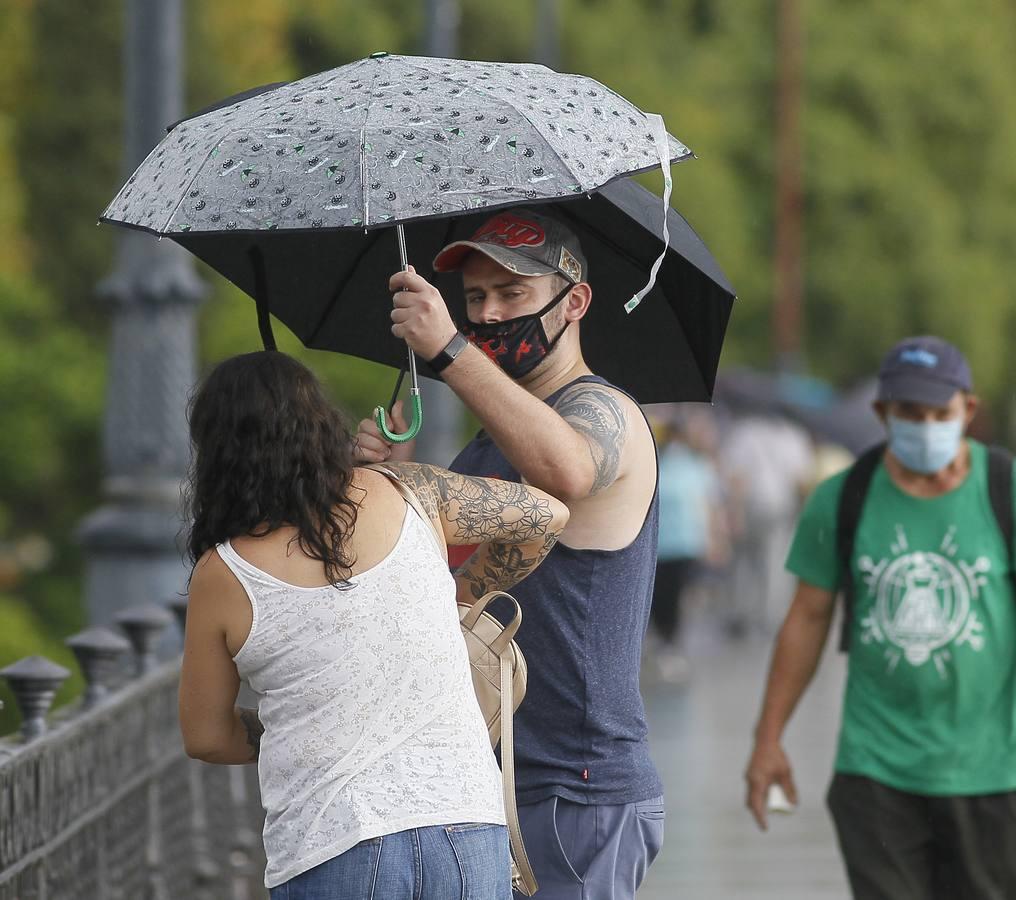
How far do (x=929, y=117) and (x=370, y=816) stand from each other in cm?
3998

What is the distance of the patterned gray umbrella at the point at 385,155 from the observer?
3359 mm

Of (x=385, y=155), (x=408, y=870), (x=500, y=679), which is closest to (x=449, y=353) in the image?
(x=385, y=155)

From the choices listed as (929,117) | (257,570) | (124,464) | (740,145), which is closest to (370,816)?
(257,570)

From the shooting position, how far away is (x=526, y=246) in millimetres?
3797

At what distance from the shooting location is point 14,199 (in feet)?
60.2

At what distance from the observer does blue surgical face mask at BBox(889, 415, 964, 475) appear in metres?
5.24

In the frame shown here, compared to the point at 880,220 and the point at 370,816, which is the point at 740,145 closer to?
the point at 880,220

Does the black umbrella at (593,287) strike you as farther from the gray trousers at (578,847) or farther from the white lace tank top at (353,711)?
the white lace tank top at (353,711)

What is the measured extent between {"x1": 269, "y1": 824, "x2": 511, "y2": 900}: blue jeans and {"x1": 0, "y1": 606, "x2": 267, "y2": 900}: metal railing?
129cm

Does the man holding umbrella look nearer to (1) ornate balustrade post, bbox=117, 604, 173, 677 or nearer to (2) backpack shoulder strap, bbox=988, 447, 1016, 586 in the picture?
(2) backpack shoulder strap, bbox=988, 447, 1016, 586

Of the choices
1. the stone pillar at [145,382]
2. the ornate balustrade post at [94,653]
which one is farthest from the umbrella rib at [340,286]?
the stone pillar at [145,382]

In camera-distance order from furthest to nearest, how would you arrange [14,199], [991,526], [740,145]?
[740,145] < [14,199] < [991,526]

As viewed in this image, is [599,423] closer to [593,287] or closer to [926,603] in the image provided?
[593,287]

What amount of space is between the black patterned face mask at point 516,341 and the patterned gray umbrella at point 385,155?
0.25 meters
